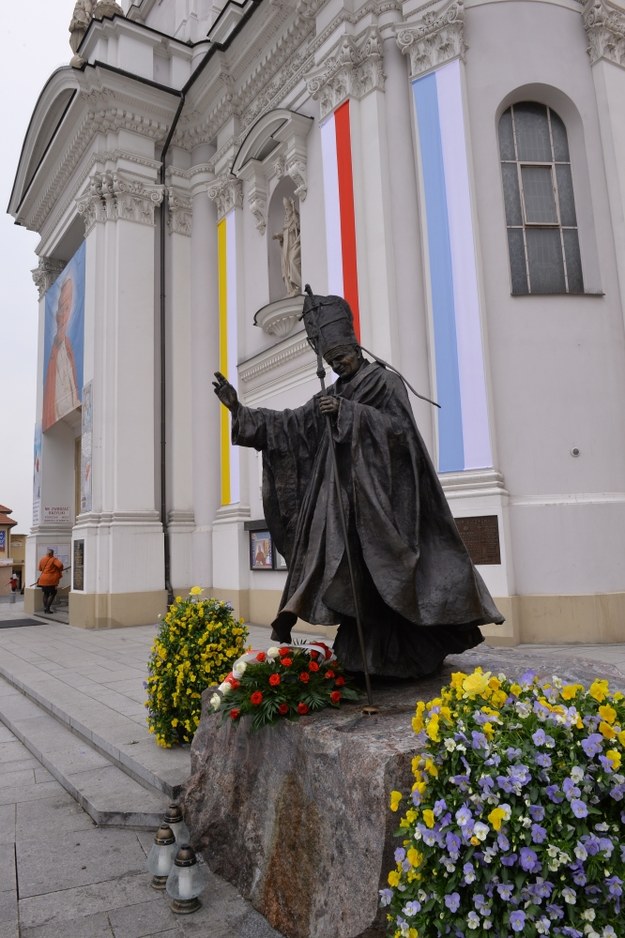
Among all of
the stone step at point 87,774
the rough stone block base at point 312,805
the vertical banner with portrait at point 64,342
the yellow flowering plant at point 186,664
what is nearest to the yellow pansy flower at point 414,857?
the rough stone block base at point 312,805

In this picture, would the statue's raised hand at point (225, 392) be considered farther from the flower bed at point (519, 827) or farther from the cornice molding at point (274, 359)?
the cornice molding at point (274, 359)

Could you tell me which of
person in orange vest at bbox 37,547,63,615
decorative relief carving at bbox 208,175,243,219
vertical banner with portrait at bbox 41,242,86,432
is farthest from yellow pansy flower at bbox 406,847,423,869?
person in orange vest at bbox 37,547,63,615

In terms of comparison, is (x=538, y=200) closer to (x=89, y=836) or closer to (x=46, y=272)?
(x=89, y=836)

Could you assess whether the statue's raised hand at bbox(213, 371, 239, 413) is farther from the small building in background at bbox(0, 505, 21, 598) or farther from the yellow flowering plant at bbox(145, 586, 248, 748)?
the small building in background at bbox(0, 505, 21, 598)

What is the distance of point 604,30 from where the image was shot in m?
9.32

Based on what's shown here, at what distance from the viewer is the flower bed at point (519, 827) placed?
1.65 meters

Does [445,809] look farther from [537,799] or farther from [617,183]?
[617,183]

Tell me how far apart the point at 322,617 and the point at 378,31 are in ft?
31.5

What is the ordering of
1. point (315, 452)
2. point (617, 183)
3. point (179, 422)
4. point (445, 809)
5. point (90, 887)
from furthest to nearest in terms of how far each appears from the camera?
point (179, 422) → point (617, 183) → point (315, 452) → point (90, 887) → point (445, 809)

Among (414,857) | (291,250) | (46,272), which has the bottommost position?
(414,857)

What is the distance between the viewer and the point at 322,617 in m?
2.89

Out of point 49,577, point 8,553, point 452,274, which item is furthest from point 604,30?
point 8,553

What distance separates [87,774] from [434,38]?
965cm

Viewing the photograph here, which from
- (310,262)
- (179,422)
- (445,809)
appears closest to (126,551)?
(179,422)
